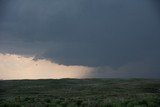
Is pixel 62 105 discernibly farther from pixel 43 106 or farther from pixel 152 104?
pixel 152 104

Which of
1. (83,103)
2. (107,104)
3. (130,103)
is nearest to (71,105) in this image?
(83,103)

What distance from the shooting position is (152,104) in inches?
1737

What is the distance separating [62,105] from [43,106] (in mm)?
2660

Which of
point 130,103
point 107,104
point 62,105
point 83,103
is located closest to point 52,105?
point 62,105

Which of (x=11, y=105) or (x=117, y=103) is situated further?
(x=11, y=105)

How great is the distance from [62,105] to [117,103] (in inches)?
284

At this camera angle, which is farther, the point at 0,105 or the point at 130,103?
the point at 0,105

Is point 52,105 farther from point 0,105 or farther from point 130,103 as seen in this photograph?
point 130,103

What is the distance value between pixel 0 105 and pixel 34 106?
5.46 metres

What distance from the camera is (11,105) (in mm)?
48594

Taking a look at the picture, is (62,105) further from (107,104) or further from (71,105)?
(107,104)

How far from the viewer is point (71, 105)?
45.8 meters

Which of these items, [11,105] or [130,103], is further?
[11,105]

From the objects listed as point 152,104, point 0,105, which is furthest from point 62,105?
point 152,104
